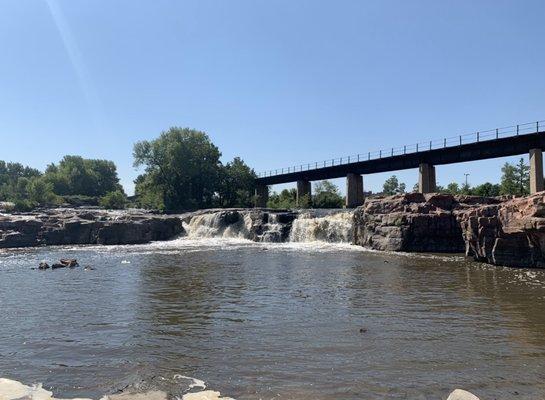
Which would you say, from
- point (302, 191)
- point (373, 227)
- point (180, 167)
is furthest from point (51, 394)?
point (180, 167)

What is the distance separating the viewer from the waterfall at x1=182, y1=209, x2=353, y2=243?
137 ft

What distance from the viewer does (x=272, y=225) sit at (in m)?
45.4

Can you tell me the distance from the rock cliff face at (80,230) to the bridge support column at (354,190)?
2427 cm

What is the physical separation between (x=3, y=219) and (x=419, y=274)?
137 feet

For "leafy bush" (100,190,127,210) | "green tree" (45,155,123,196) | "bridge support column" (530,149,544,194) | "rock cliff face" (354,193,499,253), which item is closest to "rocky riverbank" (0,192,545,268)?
"rock cliff face" (354,193,499,253)

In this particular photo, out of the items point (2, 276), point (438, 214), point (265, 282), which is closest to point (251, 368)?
point (265, 282)

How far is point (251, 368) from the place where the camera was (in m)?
8.74

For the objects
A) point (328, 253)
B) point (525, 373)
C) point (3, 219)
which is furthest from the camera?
point (3, 219)

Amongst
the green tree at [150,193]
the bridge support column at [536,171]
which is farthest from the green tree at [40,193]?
the bridge support column at [536,171]

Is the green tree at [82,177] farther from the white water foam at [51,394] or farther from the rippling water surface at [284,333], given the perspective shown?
the white water foam at [51,394]

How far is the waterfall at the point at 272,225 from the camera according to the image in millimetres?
41625

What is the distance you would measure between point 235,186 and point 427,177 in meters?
37.2

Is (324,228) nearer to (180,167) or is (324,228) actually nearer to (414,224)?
(414,224)

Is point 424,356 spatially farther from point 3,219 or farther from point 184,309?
point 3,219
